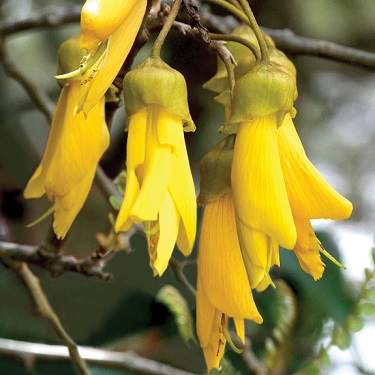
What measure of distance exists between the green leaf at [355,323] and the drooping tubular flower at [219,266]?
236 mm

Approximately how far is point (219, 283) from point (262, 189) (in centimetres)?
11

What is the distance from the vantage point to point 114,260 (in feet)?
4.89

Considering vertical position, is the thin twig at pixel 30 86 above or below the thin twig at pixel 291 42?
below

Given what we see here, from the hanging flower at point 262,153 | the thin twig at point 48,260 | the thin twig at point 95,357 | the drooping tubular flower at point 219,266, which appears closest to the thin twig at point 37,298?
the thin twig at point 48,260

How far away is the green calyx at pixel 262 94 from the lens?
758 millimetres

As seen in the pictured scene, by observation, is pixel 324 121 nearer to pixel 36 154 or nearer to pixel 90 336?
pixel 36 154

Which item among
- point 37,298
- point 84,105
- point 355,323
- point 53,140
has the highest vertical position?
point 84,105

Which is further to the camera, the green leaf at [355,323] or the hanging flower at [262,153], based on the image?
the green leaf at [355,323]

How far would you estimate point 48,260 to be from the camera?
107 cm

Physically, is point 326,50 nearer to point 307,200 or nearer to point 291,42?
point 291,42

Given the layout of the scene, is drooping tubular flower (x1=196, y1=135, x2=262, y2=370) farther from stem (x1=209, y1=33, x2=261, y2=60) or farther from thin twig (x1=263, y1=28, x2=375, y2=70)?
thin twig (x1=263, y1=28, x2=375, y2=70)

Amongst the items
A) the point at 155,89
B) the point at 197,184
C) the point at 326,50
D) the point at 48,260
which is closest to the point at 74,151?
the point at 155,89

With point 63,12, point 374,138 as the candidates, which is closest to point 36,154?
point 63,12

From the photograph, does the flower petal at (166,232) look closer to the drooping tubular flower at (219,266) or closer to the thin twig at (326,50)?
the drooping tubular flower at (219,266)
